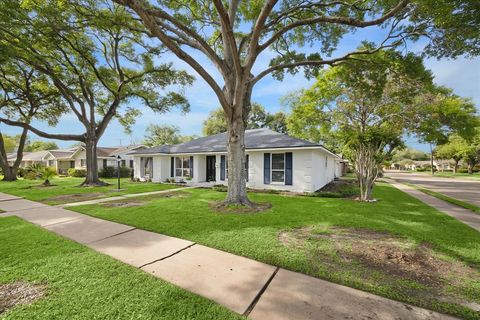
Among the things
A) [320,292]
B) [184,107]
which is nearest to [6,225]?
[320,292]

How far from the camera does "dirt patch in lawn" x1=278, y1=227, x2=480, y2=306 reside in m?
2.86

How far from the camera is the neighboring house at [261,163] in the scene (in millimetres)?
11898

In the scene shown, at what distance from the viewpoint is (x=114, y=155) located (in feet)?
99.1

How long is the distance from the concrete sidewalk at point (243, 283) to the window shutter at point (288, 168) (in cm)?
881

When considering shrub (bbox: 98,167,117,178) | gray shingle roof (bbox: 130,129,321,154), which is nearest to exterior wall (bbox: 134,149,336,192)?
gray shingle roof (bbox: 130,129,321,154)

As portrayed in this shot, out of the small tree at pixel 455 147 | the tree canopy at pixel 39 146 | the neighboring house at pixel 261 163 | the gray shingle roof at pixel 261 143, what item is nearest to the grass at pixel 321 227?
the neighboring house at pixel 261 163

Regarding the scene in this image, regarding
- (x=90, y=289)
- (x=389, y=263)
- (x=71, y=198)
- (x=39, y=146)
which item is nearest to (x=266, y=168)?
(x=389, y=263)

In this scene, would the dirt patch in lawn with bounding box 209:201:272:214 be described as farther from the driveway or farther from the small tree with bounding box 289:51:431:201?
the driveway

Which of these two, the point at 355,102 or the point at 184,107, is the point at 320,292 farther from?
the point at 355,102

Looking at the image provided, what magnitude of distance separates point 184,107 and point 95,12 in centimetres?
839

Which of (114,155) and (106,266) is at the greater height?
(114,155)

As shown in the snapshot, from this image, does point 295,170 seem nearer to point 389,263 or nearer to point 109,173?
point 389,263

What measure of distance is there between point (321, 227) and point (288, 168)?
7002 mm

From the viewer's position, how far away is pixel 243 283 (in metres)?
2.96
